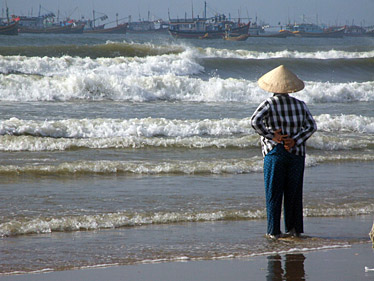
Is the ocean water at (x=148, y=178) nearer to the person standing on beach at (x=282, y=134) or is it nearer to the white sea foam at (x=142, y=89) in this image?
the white sea foam at (x=142, y=89)

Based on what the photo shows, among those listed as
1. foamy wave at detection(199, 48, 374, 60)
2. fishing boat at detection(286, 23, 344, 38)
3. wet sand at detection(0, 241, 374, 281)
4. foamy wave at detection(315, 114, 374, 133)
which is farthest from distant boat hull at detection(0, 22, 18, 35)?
fishing boat at detection(286, 23, 344, 38)

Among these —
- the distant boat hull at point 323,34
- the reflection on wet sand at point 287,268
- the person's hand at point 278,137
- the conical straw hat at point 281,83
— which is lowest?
the reflection on wet sand at point 287,268

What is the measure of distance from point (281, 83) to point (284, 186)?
0.91 m

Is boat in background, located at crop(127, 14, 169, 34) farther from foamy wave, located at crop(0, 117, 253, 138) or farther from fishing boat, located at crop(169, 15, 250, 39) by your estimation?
foamy wave, located at crop(0, 117, 253, 138)

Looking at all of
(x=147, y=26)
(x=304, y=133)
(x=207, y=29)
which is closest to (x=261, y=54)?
(x=304, y=133)

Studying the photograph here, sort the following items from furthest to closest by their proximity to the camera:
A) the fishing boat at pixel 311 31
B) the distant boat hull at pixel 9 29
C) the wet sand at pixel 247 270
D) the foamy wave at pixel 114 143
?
the fishing boat at pixel 311 31 < the distant boat hull at pixel 9 29 < the foamy wave at pixel 114 143 < the wet sand at pixel 247 270

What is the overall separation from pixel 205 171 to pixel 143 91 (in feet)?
35.6

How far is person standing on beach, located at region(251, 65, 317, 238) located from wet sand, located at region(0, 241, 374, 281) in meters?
0.60

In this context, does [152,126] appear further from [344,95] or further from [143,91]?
[344,95]

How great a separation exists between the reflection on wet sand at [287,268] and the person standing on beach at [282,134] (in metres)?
0.55

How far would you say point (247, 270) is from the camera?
467 centimetres

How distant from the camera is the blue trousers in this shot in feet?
17.4

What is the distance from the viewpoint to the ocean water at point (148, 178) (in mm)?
5406

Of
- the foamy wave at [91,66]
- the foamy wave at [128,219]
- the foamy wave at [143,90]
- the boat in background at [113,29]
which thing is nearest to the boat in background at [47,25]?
the boat in background at [113,29]
